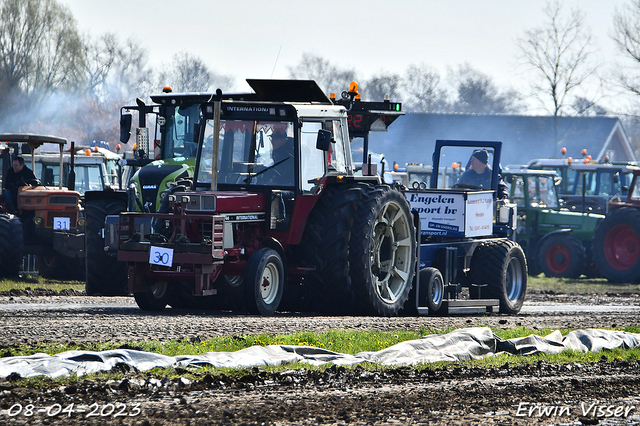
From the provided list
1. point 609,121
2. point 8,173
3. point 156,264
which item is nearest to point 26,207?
point 8,173

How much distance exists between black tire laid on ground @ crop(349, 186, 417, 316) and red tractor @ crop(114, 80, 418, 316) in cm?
2

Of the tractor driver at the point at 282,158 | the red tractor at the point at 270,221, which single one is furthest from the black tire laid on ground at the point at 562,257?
the tractor driver at the point at 282,158

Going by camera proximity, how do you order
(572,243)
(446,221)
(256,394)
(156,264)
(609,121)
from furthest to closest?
1. (609,121)
2. (572,243)
3. (446,221)
4. (156,264)
5. (256,394)

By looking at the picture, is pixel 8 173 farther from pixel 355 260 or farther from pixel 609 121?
pixel 609 121

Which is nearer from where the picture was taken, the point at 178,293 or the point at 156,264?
the point at 156,264

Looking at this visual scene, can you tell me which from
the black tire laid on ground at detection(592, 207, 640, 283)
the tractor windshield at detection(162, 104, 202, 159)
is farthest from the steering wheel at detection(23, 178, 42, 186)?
the black tire laid on ground at detection(592, 207, 640, 283)

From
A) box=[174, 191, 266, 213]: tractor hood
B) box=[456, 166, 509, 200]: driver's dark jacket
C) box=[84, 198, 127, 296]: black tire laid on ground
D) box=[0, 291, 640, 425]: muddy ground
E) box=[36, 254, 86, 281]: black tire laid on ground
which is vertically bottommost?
box=[36, 254, 86, 281]: black tire laid on ground

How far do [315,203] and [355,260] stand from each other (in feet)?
2.78

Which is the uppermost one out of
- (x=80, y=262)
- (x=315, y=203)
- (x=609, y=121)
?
(x=609, y=121)

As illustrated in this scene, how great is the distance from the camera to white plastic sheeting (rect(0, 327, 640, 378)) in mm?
6430

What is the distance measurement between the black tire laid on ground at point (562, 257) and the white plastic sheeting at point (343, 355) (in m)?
12.8

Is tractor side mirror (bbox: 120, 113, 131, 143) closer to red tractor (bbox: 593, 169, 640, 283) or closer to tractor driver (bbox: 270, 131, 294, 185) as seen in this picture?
tractor driver (bbox: 270, 131, 294, 185)

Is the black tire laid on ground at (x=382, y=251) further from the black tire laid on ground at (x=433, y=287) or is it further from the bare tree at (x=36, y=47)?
the bare tree at (x=36, y=47)

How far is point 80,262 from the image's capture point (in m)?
17.4
